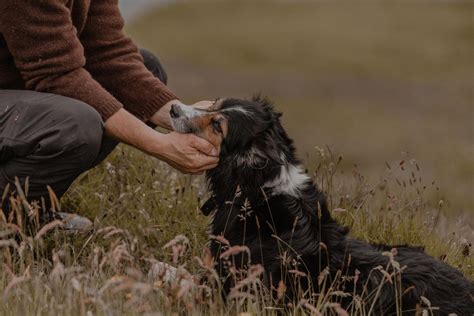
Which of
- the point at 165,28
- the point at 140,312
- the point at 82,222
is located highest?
the point at 140,312

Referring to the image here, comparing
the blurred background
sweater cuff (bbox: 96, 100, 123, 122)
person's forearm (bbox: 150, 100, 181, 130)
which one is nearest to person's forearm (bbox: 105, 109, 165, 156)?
sweater cuff (bbox: 96, 100, 123, 122)

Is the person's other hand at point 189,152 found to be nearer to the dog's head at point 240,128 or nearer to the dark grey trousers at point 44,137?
the dog's head at point 240,128

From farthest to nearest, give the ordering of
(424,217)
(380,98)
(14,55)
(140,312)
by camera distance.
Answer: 1. (380,98)
2. (424,217)
3. (14,55)
4. (140,312)

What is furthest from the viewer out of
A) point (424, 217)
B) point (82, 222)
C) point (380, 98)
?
point (380, 98)

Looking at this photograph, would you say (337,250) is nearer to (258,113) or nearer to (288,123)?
(258,113)

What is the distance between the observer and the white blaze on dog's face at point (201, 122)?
206 inches

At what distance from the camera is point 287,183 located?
16.8 feet

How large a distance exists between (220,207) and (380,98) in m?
17.9

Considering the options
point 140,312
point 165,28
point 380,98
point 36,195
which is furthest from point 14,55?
point 165,28

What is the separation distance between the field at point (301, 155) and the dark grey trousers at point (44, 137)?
26 centimetres

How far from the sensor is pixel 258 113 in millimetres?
5270

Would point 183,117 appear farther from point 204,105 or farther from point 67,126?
point 67,126

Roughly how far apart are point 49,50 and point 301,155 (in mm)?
8593

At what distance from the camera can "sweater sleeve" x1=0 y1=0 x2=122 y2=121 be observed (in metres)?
5.04
